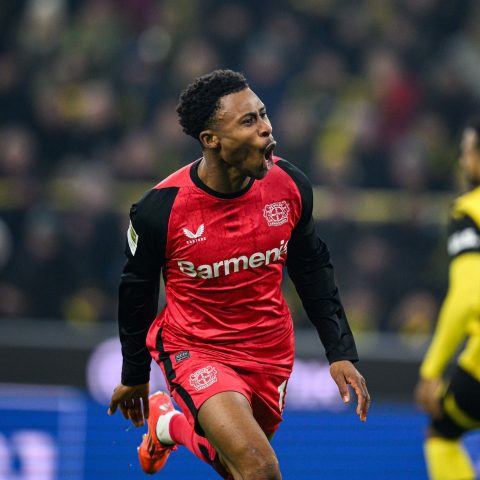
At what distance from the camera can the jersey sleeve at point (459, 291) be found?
586cm

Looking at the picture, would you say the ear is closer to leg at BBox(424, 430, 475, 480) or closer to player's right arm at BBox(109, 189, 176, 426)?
player's right arm at BBox(109, 189, 176, 426)

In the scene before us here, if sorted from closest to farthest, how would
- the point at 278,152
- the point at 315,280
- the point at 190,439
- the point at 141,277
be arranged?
the point at 141,277 → the point at 315,280 → the point at 190,439 → the point at 278,152

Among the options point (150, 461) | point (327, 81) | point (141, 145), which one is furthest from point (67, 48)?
point (150, 461)

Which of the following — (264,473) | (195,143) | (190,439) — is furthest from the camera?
(195,143)

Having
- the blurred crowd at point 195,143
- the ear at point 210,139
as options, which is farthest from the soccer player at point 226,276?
the blurred crowd at point 195,143

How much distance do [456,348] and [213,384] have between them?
1.41 metres

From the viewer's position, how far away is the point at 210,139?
5.42 m

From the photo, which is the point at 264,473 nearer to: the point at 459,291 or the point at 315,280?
the point at 315,280

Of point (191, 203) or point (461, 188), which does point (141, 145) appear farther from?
point (191, 203)

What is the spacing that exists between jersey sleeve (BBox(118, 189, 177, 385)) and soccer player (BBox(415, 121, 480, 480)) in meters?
1.44

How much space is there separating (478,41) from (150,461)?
7.20 metres

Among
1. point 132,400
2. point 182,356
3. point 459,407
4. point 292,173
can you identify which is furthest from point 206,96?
point 459,407

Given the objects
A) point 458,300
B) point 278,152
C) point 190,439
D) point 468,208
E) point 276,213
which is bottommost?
point 278,152

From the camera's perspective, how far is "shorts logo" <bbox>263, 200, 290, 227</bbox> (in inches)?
216
